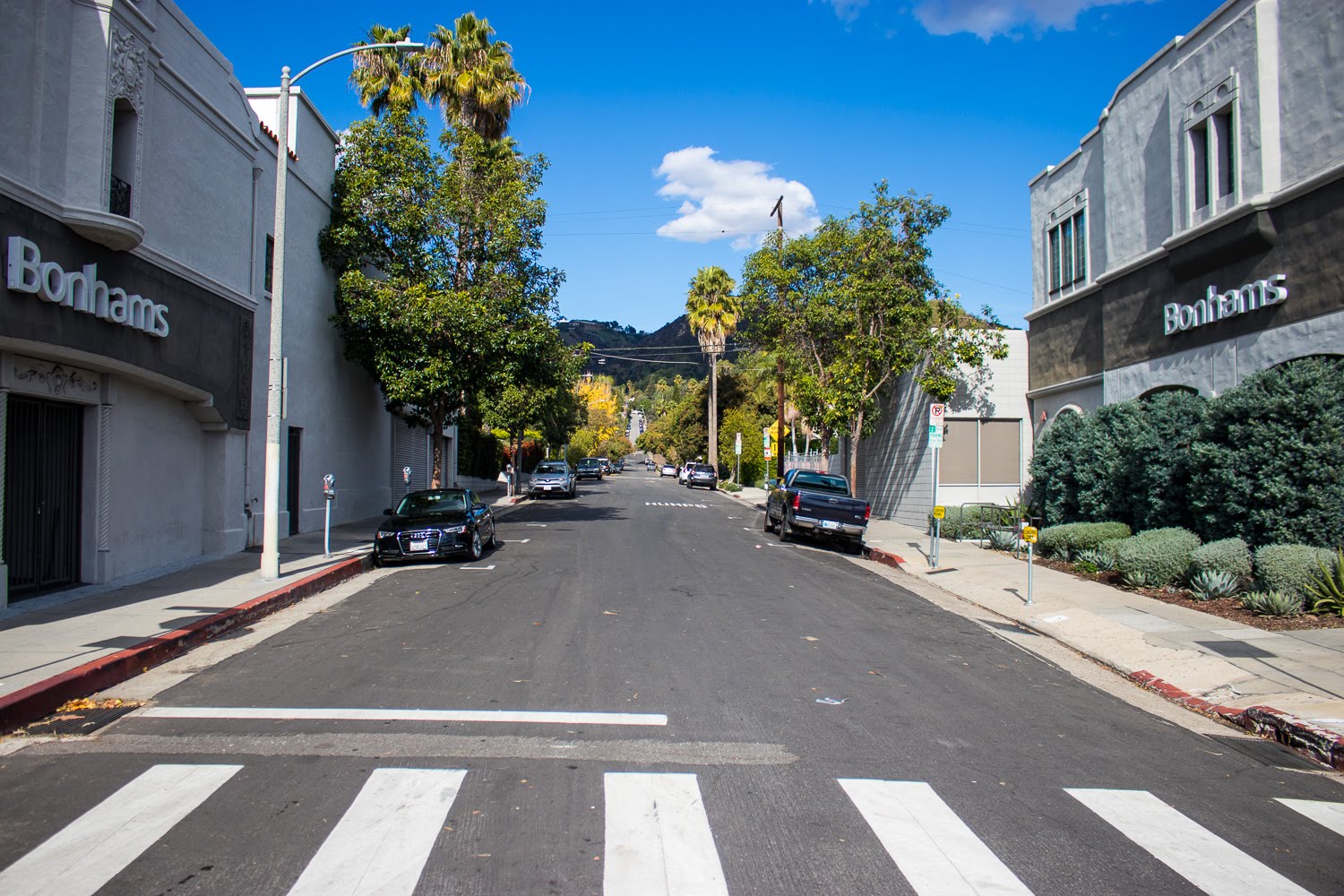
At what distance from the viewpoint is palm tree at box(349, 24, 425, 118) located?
25844 mm

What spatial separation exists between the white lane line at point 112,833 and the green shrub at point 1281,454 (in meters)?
12.8

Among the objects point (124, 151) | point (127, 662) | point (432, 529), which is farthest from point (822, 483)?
point (127, 662)

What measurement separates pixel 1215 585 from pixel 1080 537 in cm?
409

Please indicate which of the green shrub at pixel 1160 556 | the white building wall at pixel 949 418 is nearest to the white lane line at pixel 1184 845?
the green shrub at pixel 1160 556

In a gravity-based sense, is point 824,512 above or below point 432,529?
above

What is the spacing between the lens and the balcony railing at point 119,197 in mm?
12038

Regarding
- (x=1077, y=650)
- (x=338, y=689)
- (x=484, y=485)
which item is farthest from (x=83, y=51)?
(x=484, y=485)

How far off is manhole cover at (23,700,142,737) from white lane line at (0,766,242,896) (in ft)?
4.65

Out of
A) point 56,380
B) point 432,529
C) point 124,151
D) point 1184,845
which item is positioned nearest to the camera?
point 1184,845

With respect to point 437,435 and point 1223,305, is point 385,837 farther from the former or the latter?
point 437,435

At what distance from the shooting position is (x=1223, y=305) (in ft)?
48.2

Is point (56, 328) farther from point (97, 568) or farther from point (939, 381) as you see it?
point (939, 381)

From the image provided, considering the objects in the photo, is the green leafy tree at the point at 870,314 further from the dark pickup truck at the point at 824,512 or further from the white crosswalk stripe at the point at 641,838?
the white crosswalk stripe at the point at 641,838

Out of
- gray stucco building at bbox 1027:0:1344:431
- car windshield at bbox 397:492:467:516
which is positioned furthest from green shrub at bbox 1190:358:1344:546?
car windshield at bbox 397:492:467:516
